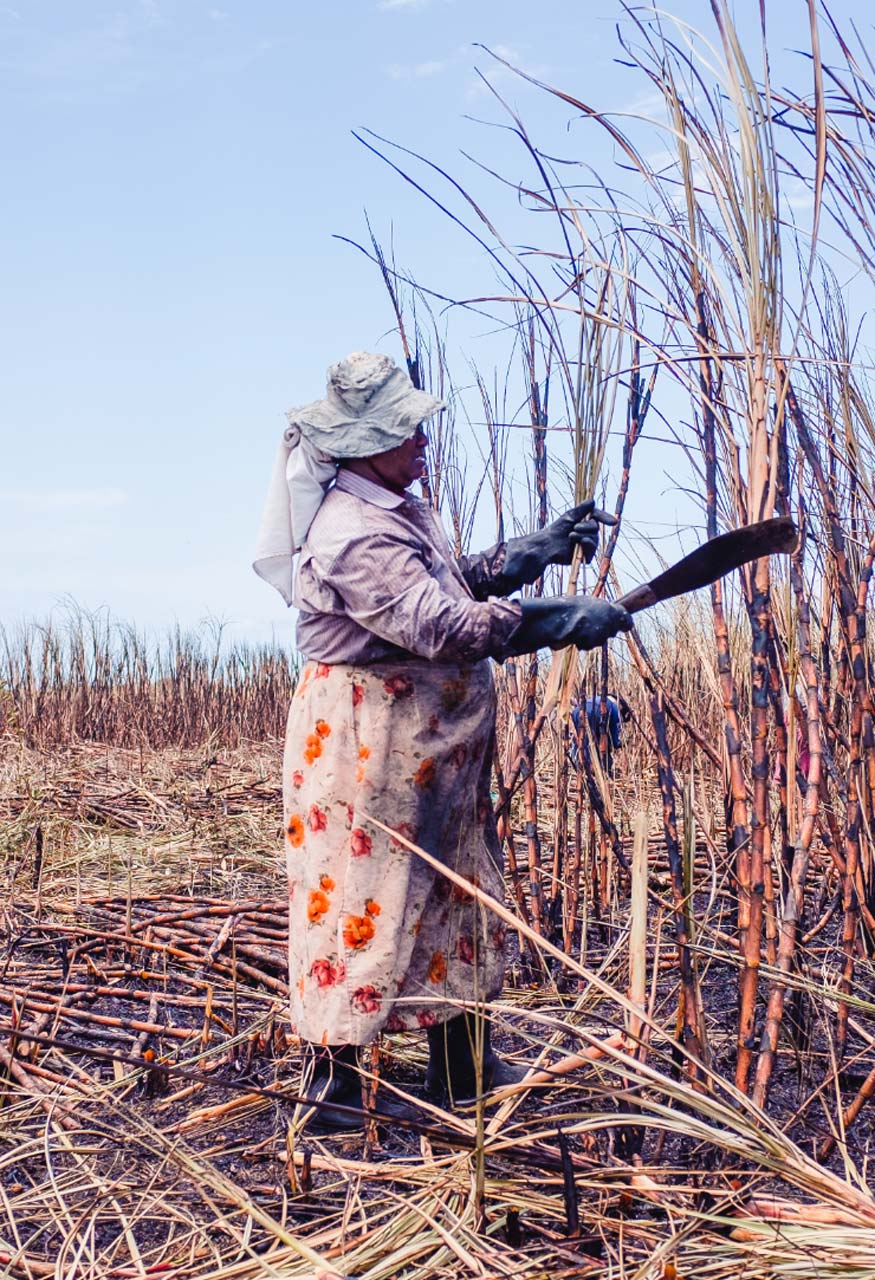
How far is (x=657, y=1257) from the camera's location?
4.75ft

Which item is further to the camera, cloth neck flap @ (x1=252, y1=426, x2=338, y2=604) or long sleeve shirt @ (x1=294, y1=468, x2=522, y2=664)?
cloth neck flap @ (x1=252, y1=426, x2=338, y2=604)

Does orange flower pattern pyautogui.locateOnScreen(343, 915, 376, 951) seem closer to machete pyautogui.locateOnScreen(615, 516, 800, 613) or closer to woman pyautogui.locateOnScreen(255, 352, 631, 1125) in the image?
woman pyautogui.locateOnScreen(255, 352, 631, 1125)

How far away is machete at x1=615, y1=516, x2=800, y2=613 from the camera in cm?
160

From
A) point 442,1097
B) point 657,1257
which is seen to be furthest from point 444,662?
point 657,1257

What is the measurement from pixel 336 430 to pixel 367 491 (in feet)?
0.36

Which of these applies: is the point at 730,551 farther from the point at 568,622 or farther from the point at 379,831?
the point at 379,831

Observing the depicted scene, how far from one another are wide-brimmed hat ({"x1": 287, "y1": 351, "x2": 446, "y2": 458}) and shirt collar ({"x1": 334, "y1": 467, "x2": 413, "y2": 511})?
56mm

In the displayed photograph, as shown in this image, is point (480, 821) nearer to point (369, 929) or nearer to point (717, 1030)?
point (369, 929)

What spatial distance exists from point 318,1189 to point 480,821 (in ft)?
2.19

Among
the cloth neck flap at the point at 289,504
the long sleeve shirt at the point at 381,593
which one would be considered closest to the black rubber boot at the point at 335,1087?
the long sleeve shirt at the point at 381,593

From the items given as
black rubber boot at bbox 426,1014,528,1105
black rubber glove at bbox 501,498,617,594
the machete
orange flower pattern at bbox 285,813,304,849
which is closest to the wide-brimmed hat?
black rubber glove at bbox 501,498,617,594

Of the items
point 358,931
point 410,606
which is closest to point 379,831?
point 358,931

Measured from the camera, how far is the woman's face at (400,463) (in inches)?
81.9

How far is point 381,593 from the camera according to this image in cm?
197
